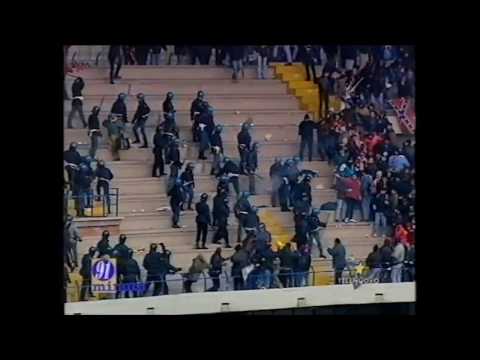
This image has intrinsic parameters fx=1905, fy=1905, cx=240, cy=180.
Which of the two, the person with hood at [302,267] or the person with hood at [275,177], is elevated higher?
the person with hood at [275,177]

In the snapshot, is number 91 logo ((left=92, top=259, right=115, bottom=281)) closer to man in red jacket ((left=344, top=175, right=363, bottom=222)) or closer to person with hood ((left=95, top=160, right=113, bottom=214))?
person with hood ((left=95, top=160, right=113, bottom=214))

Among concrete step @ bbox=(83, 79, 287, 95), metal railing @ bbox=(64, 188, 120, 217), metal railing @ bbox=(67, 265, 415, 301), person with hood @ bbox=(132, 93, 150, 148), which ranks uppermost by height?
concrete step @ bbox=(83, 79, 287, 95)

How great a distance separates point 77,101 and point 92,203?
0.55 meters

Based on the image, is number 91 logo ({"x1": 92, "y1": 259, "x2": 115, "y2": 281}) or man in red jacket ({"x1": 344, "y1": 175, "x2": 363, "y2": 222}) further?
man in red jacket ({"x1": 344, "y1": 175, "x2": 363, "y2": 222})

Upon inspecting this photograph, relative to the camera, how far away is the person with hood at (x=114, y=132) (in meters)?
10.2

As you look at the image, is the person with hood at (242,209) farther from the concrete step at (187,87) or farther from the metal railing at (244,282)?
the concrete step at (187,87)

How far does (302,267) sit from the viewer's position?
404 inches

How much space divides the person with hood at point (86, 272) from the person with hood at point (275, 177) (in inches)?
39.4

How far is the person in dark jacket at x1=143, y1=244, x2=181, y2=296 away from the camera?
10.2 metres

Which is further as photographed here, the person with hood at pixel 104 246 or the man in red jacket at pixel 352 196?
the man in red jacket at pixel 352 196

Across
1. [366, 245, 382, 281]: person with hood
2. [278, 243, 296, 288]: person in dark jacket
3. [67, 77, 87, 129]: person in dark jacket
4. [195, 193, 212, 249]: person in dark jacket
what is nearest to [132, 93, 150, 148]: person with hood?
[67, 77, 87, 129]: person in dark jacket

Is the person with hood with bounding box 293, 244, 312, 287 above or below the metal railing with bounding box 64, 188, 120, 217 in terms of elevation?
below

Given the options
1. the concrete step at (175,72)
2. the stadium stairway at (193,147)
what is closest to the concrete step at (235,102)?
the stadium stairway at (193,147)
